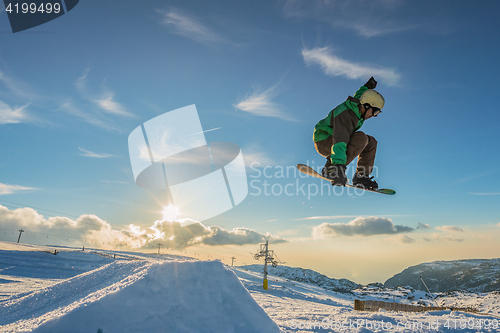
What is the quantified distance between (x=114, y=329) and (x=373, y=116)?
182 inches

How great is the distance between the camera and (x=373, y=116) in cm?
405

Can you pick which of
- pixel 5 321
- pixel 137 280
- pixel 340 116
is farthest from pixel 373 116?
pixel 5 321

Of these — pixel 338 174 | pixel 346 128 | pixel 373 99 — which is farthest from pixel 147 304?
pixel 373 99

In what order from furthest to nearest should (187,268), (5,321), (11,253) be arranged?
(11,253) < (187,268) < (5,321)

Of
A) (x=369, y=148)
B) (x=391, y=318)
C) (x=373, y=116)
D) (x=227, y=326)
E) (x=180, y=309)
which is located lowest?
(x=391, y=318)

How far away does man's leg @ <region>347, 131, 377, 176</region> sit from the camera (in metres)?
4.07

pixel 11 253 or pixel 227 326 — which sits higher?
pixel 227 326

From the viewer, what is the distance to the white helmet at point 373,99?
12.5 ft

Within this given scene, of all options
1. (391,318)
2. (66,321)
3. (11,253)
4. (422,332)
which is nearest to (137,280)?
(66,321)

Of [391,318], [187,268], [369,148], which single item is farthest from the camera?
[391,318]

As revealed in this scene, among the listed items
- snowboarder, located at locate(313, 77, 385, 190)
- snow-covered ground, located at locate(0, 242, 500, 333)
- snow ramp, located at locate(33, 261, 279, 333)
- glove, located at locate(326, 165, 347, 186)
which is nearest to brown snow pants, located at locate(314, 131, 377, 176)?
snowboarder, located at locate(313, 77, 385, 190)

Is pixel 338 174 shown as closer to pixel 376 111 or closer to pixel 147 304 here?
pixel 376 111

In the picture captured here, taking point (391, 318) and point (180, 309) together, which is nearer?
point (180, 309)

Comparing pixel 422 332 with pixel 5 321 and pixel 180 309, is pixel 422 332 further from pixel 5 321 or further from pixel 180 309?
pixel 5 321
